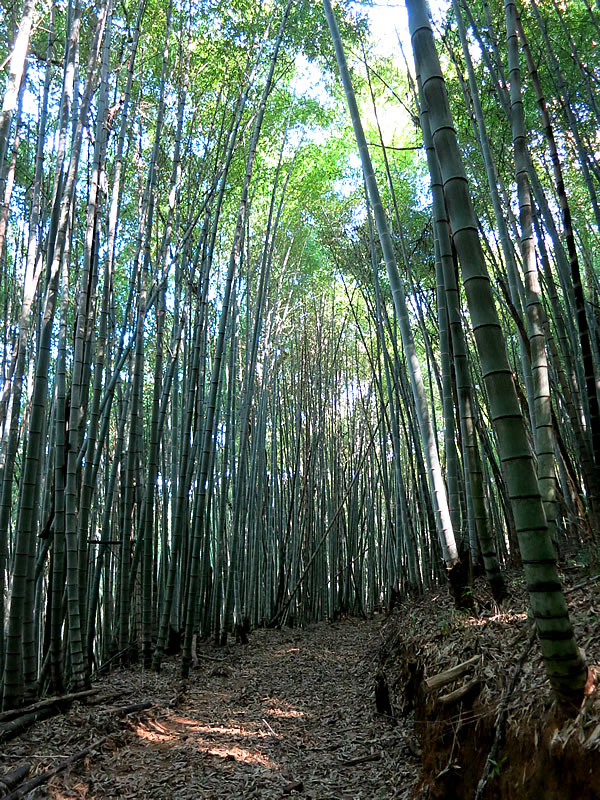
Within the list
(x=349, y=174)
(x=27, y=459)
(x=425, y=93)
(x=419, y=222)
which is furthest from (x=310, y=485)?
(x=425, y=93)

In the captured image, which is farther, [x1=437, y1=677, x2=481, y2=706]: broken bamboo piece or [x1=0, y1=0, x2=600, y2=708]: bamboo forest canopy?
[x1=0, y1=0, x2=600, y2=708]: bamboo forest canopy

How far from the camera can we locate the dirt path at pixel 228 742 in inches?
74.8

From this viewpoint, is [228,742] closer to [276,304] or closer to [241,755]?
[241,755]

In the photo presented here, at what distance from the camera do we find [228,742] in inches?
91.0

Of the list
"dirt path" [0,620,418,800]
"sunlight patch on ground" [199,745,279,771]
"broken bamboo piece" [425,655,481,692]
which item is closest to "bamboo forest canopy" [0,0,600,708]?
"dirt path" [0,620,418,800]

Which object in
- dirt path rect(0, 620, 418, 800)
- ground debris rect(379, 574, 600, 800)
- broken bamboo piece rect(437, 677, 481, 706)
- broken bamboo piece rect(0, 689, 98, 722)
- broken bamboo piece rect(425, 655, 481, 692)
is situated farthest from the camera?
broken bamboo piece rect(0, 689, 98, 722)

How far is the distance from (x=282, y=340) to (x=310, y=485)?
78.7 inches

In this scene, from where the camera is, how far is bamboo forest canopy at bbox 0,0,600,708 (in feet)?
7.04

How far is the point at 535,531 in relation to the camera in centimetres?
113

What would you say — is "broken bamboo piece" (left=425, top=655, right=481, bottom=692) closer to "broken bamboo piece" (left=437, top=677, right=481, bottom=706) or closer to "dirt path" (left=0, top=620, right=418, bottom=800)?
"broken bamboo piece" (left=437, top=677, right=481, bottom=706)

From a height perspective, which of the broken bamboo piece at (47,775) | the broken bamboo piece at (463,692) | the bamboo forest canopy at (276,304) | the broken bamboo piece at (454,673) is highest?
the bamboo forest canopy at (276,304)

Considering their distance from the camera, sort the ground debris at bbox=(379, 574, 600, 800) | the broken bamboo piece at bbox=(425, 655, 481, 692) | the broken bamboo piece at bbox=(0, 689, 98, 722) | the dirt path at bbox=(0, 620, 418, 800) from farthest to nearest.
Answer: the broken bamboo piece at bbox=(0, 689, 98, 722), the dirt path at bbox=(0, 620, 418, 800), the broken bamboo piece at bbox=(425, 655, 481, 692), the ground debris at bbox=(379, 574, 600, 800)

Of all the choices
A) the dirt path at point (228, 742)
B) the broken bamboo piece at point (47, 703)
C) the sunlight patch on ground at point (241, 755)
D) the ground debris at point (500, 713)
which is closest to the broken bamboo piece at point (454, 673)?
the ground debris at point (500, 713)

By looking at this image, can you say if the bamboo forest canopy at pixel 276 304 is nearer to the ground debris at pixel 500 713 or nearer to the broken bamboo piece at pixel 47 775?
the ground debris at pixel 500 713
